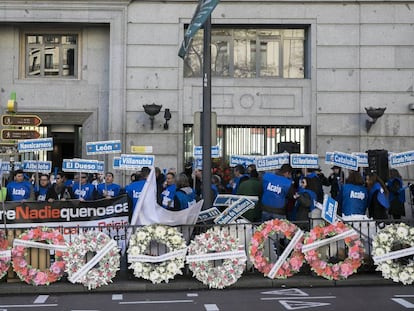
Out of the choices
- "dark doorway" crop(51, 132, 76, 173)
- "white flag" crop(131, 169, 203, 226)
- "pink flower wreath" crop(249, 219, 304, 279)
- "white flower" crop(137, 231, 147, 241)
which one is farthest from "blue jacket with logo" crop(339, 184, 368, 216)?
"dark doorway" crop(51, 132, 76, 173)

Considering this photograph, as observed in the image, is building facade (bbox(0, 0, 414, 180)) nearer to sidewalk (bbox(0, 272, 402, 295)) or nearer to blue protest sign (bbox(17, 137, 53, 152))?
blue protest sign (bbox(17, 137, 53, 152))

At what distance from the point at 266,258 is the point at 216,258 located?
34.3 inches

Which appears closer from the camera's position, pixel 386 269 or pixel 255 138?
pixel 386 269

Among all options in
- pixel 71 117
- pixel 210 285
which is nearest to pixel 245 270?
pixel 210 285

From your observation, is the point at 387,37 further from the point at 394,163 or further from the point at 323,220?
the point at 323,220

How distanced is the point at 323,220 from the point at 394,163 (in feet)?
14.6

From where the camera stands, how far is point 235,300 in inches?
337

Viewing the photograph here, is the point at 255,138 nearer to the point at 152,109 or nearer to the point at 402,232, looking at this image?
the point at 152,109

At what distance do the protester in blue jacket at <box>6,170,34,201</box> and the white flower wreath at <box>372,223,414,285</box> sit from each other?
7049mm

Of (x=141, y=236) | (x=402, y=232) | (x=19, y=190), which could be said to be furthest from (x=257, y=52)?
(x=141, y=236)

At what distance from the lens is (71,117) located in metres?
20.1

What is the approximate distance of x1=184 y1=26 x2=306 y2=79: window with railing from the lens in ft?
66.7

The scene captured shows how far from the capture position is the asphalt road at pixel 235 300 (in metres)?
8.08

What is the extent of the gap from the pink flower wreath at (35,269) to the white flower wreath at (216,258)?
197cm
